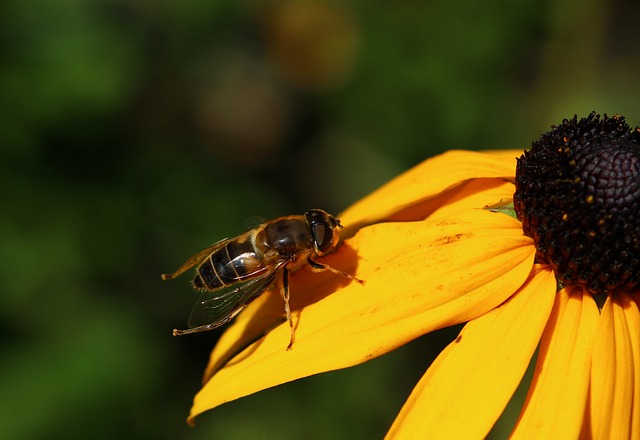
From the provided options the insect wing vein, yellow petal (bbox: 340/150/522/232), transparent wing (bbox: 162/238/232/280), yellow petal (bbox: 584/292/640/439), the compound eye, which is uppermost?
yellow petal (bbox: 340/150/522/232)

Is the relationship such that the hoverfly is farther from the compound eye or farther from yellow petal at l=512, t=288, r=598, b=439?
yellow petal at l=512, t=288, r=598, b=439

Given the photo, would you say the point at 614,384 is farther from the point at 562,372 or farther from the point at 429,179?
the point at 429,179

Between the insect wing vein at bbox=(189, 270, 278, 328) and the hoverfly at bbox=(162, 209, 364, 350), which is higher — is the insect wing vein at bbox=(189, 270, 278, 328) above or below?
below

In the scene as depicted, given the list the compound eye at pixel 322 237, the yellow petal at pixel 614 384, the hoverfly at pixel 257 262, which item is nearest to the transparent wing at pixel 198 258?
the hoverfly at pixel 257 262

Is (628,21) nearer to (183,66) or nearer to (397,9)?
→ (397,9)

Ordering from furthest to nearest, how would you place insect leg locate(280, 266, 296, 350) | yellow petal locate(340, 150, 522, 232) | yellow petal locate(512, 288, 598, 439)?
yellow petal locate(340, 150, 522, 232), insect leg locate(280, 266, 296, 350), yellow petal locate(512, 288, 598, 439)

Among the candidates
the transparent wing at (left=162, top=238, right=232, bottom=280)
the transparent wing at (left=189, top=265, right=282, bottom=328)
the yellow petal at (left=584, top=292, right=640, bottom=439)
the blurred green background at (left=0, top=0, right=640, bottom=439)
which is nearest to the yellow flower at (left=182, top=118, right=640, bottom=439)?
the yellow petal at (left=584, top=292, right=640, bottom=439)

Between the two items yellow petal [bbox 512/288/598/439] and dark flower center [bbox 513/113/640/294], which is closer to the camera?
yellow petal [bbox 512/288/598/439]

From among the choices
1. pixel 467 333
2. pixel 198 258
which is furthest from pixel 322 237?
pixel 467 333

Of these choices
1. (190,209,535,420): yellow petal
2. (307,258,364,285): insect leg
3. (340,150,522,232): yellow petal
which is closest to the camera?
(190,209,535,420): yellow petal
